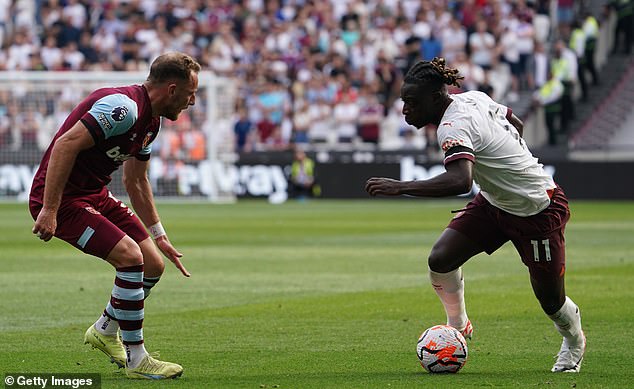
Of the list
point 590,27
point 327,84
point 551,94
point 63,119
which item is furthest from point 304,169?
point 590,27

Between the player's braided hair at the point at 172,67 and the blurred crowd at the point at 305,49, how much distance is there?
25.4 metres

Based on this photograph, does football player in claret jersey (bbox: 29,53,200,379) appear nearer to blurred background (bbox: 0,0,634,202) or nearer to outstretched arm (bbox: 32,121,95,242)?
outstretched arm (bbox: 32,121,95,242)

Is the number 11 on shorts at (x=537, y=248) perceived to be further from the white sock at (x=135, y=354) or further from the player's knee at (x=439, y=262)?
the white sock at (x=135, y=354)

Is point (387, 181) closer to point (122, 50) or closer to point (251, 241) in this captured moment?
point (251, 241)

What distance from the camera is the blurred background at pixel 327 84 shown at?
33844 mm

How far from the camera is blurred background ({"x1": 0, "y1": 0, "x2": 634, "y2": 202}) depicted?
33.8m

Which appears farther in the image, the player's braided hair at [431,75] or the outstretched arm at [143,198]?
the outstretched arm at [143,198]

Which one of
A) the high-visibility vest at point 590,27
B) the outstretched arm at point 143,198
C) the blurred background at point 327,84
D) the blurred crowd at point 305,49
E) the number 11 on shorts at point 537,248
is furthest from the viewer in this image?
the high-visibility vest at point 590,27

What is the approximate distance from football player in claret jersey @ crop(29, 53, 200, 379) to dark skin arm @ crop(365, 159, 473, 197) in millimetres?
1431

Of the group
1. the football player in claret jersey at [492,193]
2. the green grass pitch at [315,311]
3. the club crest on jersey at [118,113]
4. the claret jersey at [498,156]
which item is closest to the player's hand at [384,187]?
the football player in claret jersey at [492,193]

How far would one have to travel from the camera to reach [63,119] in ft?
111

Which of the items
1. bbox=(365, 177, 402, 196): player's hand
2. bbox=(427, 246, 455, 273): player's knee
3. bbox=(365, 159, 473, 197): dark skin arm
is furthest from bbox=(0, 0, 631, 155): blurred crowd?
bbox=(365, 177, 402, 196): player's hand

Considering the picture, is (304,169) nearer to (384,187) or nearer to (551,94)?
(551,94)

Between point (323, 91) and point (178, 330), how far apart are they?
25.2 meters
